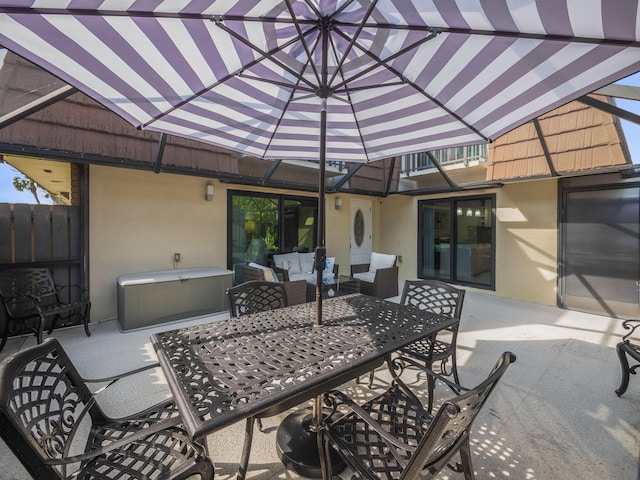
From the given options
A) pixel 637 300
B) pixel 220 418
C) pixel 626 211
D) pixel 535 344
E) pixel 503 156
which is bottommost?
pixel 535 344

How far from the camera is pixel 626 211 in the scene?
5141mm

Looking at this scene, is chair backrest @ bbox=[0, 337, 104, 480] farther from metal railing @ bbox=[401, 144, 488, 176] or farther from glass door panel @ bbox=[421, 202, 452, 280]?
glass door panel @ bbox=[421, 202, 452, 280]

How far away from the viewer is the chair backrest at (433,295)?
9.41 ft

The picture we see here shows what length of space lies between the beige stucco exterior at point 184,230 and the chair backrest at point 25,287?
58cm

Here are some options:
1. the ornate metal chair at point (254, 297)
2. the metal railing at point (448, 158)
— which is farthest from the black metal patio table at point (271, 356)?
the metal railing at point (448, 158)

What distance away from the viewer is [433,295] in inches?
119

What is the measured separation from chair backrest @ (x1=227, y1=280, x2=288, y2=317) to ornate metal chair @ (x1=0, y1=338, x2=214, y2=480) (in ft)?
3.49

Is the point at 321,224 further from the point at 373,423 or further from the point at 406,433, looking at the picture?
the point at 406,433

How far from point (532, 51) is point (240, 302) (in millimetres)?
2903

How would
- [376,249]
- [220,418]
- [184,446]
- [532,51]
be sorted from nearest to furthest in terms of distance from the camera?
[220,418]
[184,446]
[532,51]
[376,249]

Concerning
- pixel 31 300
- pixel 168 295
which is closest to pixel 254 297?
pixel 168 295

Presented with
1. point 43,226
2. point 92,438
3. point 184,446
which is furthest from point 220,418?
point 43,226

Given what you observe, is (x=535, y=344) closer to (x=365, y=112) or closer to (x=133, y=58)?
(x=365, y=112)

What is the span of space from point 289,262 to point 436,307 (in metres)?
3.83
